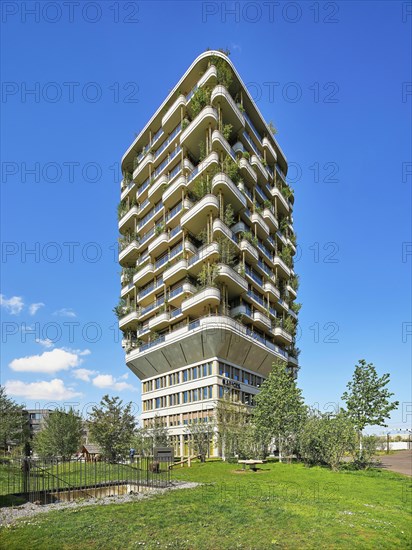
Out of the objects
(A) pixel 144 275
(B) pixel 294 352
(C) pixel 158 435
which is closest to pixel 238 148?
(A) pixel 144 275

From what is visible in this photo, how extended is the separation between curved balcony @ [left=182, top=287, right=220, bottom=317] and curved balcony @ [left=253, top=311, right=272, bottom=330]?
21.9 feet

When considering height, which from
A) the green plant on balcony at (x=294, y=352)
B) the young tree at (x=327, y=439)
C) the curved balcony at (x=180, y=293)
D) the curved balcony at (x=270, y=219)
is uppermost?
the curved balcony at (x=270, y=219)

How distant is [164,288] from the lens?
52906mm

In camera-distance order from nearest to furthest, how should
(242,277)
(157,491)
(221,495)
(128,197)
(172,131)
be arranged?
→ 1. (221,495)
2. (157,491)
3. (242,277)
4. (172,131)
5. (128,197)

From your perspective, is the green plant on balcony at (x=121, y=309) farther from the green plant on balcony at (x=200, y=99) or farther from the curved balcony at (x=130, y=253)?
the green plant on balcony at (x=200, y=99)

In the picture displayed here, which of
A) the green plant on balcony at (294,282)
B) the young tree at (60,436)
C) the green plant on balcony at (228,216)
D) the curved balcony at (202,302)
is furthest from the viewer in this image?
the green plant on balcony at (294,282)

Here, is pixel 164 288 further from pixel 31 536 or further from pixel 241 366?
pixel 31 536

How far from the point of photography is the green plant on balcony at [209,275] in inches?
1726

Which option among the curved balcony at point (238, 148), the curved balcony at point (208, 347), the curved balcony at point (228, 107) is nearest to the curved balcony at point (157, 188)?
the curved balcony at point (238, 148)

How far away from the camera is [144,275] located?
5691 cm

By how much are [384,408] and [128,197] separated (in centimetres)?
4619

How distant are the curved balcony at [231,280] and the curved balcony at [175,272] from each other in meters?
4.85

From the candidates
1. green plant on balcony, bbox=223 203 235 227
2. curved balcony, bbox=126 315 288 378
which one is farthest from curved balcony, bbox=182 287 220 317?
green plant on balcony, bbox=223 203 235 227

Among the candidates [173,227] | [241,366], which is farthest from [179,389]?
[173,227]
